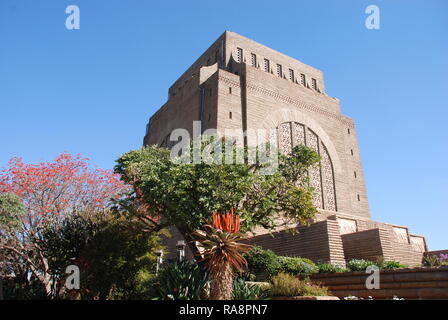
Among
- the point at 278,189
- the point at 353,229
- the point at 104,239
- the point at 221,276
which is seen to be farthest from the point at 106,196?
the point at 353,229

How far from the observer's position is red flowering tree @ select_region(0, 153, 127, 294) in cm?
1277

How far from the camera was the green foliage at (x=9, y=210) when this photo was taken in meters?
11.3

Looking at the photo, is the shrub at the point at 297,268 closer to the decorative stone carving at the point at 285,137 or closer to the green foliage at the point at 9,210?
the green foliage at the point at 9,210

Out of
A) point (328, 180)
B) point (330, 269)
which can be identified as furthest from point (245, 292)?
point (328, 180)

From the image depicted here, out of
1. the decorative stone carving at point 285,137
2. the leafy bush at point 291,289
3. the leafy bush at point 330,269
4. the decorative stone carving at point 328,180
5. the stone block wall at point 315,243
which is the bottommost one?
the leafy bush at point 291,289

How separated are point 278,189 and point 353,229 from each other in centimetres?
758

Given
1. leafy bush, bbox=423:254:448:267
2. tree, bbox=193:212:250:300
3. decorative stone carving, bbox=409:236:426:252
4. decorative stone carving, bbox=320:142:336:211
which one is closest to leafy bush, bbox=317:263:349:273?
tree, bbox=193:212:250:300

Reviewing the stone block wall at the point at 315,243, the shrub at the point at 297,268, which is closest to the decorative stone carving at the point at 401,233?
the stone block wall at the point at 315,243

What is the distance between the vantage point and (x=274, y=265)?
11.0 metres

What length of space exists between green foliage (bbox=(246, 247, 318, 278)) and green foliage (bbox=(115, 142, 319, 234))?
1.23m

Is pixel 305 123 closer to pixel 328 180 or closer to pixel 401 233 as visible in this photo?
pixel 328 180

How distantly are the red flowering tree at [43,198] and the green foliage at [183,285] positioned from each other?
5.70 meters

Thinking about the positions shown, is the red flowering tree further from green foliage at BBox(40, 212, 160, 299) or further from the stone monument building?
the stone monument building
